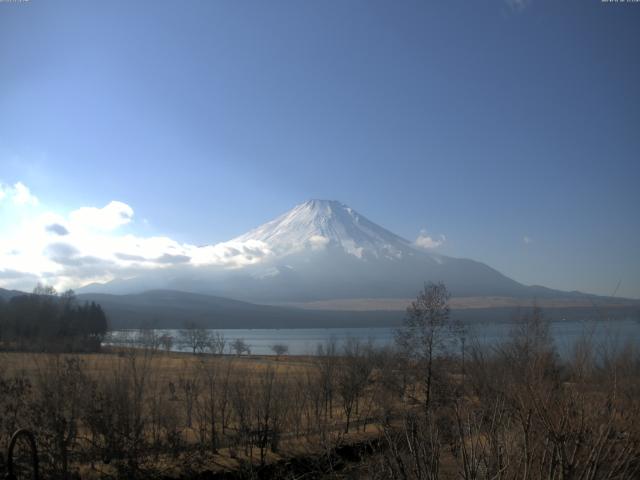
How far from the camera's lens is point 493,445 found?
6.29 metres

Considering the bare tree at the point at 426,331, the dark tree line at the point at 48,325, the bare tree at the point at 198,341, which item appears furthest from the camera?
the bare tree at the point at 198,341

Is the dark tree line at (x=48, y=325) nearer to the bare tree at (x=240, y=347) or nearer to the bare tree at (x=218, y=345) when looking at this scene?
the bare tree at (x=218, y=345)

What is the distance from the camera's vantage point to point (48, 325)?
38656mm

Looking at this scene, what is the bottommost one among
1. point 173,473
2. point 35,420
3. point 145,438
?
point 173,473

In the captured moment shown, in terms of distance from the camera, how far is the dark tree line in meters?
20.5

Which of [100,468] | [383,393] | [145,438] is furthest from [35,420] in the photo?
[383,393]

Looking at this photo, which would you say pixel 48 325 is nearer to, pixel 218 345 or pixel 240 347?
pixel 218 345

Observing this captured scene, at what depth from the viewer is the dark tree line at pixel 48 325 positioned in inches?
806

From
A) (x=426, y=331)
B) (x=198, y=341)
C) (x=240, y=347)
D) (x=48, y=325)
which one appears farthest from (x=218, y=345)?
(x=240, y=347)

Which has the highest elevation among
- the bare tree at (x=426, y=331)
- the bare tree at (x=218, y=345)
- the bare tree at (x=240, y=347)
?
the bare tree at (x=426, y=331)

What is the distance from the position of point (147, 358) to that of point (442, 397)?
1471cm

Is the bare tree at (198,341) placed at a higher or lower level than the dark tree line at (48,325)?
lower

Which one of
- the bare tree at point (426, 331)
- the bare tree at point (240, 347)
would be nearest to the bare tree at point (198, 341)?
the bare tree at point (240, 347)

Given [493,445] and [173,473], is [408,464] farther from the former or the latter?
[173,473]
